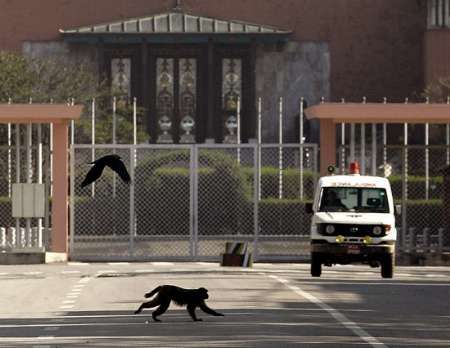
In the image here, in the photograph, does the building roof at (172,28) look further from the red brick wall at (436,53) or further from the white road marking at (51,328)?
the white road marking at (51,328)

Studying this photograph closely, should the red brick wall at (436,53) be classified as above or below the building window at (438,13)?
below

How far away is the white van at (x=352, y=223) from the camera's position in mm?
36656

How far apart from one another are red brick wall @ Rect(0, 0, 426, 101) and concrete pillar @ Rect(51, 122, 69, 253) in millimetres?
48930

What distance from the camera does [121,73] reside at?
9325cm

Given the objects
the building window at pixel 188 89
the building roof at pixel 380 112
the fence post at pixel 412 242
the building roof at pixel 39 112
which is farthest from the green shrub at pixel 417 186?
the building window at pixel 188 89

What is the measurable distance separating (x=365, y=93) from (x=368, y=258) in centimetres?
5957

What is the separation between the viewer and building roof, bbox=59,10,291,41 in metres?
90.8

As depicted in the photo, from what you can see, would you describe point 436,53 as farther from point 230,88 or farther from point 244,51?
point 230,88

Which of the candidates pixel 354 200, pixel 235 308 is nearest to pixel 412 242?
pixel 354 200

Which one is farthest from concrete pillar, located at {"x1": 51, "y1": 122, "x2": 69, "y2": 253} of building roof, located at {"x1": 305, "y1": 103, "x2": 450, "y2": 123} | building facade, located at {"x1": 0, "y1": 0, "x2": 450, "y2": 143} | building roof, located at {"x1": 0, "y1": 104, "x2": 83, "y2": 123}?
building facade, located at {"x1": 0, "y1": 0, "x2": 450, "y2": 143}

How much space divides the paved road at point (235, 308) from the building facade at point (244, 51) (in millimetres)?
50544

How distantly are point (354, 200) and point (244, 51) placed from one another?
57.3 m

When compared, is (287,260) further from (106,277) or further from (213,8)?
(213,8)

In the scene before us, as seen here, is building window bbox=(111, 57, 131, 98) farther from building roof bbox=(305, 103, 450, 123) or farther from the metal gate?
building roof bbox=(305, 103, 450, 123)
